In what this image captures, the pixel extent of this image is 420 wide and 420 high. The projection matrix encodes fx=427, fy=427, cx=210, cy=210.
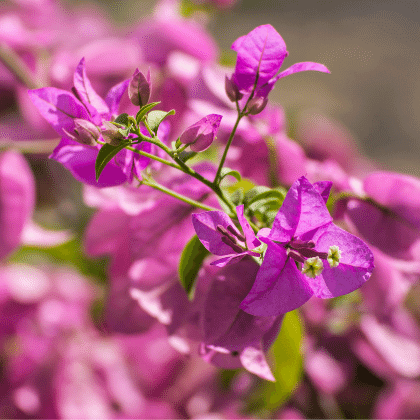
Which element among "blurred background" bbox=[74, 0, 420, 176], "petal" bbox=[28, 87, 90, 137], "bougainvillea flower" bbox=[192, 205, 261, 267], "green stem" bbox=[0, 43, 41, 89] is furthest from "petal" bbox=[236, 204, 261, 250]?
"blurred background" bbox=[74, 0, 420, 176]

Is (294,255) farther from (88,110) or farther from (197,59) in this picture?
(197,59)

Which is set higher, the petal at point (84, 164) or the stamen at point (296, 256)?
the petal at point (84, 164)

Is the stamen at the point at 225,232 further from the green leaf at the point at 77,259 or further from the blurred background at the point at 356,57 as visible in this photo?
the blurred background at the point at 356,57

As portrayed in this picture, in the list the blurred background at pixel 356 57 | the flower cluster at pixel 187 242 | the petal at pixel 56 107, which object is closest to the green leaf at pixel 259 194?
the flower cluster at pixel 187 242

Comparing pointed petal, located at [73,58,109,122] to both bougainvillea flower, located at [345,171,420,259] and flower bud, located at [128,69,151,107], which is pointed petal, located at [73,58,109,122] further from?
bougainvillea flower, located at [345,171,420,259]

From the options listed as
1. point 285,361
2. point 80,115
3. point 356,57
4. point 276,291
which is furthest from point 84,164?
point 356,57

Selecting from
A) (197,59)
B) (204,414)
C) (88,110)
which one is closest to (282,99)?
(197,59)
